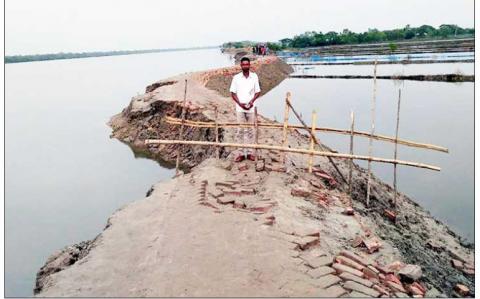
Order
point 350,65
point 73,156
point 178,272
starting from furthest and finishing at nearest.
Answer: point 350,65 < point 73,156 < point 178,272

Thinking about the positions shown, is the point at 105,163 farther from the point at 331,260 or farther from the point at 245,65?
the point at 331,260

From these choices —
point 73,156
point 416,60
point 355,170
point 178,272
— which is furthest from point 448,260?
point 416,60

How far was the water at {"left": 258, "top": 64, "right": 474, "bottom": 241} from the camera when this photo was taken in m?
9.33

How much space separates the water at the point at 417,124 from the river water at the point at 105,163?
0.09 ft

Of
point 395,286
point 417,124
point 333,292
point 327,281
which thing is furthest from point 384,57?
point 333,292

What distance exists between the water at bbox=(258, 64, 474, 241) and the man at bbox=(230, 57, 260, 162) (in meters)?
3.87

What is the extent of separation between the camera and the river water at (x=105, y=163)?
27.6 ft

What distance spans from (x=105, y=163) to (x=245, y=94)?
704 centimetres

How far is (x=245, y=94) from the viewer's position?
793cm

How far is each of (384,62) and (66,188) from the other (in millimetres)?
34533

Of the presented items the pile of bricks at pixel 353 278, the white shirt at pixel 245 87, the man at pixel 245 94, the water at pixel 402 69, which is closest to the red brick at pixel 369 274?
the pile of bricks at pixel 353 278

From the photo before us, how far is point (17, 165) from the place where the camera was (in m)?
13.3

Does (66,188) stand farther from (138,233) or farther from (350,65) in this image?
(350,65)

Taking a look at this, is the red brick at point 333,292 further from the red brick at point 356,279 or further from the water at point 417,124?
the water at point 417,124
